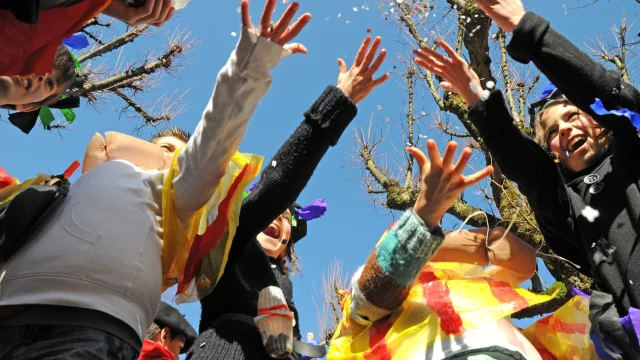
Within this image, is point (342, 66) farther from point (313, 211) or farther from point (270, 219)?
point (313, 211)

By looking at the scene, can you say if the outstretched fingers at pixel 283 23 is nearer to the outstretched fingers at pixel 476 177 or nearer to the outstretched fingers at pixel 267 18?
the outstretched fingers at pixel 267 18

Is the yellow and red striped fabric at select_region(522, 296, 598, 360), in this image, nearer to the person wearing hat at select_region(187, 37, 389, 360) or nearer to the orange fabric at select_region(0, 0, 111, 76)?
the person wearing hat at select_region(187, 37, 389, 360)

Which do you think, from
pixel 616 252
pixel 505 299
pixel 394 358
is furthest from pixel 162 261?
pixel 616 252

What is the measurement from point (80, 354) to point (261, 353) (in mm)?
653

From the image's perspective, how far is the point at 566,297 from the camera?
425cm

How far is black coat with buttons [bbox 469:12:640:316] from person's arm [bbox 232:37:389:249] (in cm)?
48

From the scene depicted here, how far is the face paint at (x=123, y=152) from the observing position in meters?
2.16

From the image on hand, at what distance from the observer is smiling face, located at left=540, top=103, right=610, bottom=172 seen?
2.16m

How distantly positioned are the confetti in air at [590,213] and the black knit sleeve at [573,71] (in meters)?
0.26

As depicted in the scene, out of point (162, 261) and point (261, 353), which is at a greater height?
point (162, 261)

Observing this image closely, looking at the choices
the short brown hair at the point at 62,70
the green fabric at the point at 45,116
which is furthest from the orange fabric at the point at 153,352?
the short brown hair at the point at 62,70

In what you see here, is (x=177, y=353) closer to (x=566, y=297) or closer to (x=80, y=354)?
(x=80, y=354)

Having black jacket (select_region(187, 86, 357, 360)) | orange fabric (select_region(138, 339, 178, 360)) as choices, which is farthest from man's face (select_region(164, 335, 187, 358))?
black jacket (select_region(187, 86, 357, 360))

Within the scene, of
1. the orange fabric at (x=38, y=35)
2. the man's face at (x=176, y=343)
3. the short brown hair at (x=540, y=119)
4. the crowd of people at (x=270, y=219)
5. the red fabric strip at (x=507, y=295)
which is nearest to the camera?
the orange fabric at (x=38, y=35)
